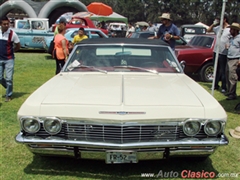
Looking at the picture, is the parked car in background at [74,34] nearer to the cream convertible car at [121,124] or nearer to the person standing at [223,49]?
the person standing at [223,49]

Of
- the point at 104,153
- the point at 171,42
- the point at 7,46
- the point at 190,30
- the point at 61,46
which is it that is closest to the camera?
the point at 104,153

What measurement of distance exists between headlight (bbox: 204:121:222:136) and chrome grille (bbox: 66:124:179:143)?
1.06 ft

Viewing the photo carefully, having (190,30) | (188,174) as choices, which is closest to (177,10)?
(190,30)

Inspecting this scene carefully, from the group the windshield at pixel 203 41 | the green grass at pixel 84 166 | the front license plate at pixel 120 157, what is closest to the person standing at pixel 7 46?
the green grass at pixel 84 166

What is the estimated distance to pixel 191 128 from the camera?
118 inches

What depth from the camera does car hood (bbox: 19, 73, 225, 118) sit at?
9.61ft

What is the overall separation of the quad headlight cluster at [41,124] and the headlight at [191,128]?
1.29 meters

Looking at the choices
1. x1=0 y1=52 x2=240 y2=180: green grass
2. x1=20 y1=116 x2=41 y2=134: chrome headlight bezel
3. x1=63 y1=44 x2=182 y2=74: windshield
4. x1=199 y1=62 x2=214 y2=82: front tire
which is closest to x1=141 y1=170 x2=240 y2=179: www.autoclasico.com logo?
x1=0 y1=52 x2=240 y2=180: green grass

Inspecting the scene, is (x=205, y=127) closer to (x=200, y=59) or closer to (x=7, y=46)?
(x=7, y=46)

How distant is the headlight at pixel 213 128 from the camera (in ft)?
9.84

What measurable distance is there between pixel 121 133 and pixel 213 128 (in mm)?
978

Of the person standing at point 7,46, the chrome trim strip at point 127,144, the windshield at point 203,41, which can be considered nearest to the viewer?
the chrome trim strip at point 127,144

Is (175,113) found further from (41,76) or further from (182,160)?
(41,76)

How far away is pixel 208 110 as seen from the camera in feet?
9.80
